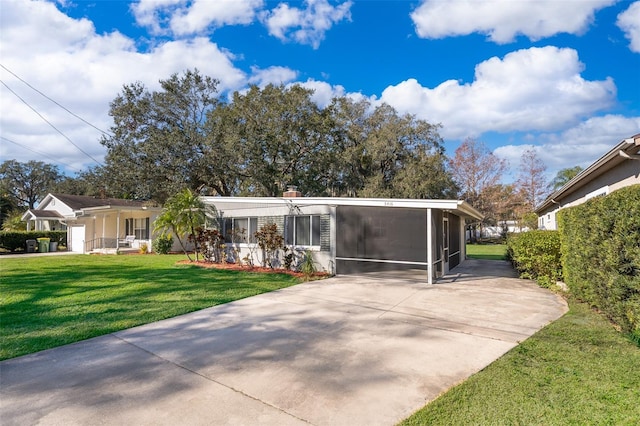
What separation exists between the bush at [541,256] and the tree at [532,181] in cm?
3055

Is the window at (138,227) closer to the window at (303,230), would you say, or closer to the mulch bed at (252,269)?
the mulch bed at (252,269)

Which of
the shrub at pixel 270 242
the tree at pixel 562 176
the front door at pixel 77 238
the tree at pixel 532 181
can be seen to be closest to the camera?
the shrub at pixel 270 242

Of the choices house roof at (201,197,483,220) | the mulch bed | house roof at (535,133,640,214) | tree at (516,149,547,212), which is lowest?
the mulch bed

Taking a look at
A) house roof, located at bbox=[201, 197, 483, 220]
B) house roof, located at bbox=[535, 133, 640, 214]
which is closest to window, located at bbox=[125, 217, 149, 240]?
house roof, located at bbox=[201, 197, 483, 220]

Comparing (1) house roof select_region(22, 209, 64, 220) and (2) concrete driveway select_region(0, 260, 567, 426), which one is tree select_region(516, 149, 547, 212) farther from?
(1) house roof select_region(22, 209, 64, 220)

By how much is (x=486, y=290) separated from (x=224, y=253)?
994 cm

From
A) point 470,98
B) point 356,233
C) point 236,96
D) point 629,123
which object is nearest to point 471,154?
point 629,123

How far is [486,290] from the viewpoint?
8.45m

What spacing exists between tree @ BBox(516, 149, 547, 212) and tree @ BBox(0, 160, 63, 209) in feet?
200

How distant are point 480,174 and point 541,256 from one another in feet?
A: 93.8

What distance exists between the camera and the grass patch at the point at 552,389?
2680 millimetres

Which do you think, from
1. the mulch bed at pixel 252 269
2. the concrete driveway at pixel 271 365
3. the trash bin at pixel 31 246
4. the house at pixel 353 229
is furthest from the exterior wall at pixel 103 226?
the concrete driveway at pixel 271 365

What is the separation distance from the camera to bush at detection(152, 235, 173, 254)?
18.9 metres

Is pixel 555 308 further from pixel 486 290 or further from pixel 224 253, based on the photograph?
pixel 224 253
